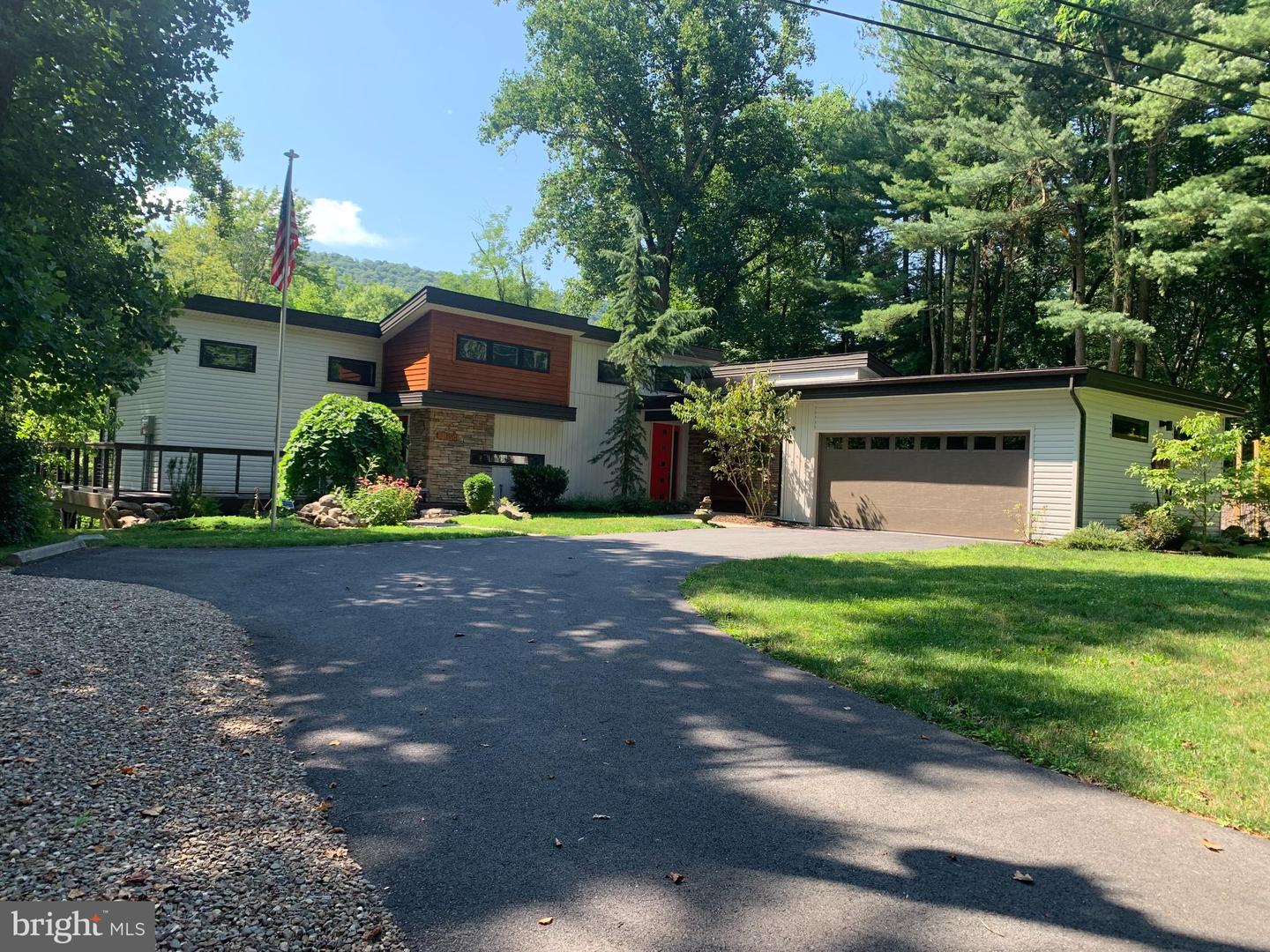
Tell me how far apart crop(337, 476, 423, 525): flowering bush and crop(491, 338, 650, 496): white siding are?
6.26 meters

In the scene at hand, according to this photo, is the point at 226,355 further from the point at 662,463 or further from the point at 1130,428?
the point at 1130,428

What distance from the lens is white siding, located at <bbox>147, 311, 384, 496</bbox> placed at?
711 inches

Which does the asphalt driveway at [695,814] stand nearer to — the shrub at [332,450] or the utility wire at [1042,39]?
the utility wire at [1042,39]

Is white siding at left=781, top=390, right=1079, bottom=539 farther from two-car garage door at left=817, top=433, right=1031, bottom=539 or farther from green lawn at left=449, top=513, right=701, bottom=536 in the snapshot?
green lawn at left=449, top=513, right=701, bottom=536

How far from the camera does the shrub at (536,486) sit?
20656 mm

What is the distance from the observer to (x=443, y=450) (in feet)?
65.1

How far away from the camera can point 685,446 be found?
80.2 ft

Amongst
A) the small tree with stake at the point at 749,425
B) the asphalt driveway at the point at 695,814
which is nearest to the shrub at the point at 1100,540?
the small tree with stake at the point at 749,425

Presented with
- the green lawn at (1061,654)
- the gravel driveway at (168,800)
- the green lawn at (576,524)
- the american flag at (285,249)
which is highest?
the american flag at (285,249)

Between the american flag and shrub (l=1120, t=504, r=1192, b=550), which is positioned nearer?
shrub (l=1120, t=504, r=1192, b=550)

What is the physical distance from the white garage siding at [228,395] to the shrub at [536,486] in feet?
17.9

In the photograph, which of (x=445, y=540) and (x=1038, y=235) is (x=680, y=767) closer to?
(x=445, y=540)

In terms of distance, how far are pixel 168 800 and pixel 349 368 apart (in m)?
19.1

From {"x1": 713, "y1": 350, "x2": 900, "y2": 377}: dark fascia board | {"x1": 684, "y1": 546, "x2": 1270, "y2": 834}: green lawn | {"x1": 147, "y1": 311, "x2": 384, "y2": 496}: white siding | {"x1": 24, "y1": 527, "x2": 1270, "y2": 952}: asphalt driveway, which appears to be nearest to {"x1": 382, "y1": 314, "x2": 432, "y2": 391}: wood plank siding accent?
{"x1": 147, "y1": 311, "x2": 384, "y2": 496}: white siding
